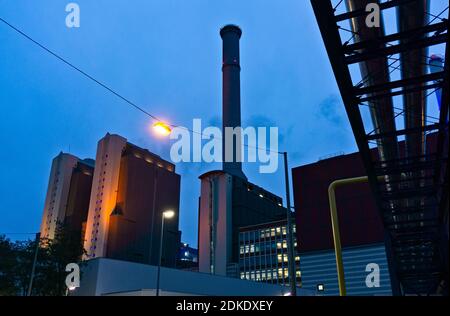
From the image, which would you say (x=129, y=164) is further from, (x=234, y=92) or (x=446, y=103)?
(x=446, y=103)

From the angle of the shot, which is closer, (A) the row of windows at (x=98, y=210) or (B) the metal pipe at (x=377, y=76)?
(B) the metal pipe at (x=377, y=76)

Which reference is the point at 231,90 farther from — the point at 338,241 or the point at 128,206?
the point at 338,241

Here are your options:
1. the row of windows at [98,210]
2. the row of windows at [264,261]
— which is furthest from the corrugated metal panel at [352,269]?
the row of windows at [98,210]

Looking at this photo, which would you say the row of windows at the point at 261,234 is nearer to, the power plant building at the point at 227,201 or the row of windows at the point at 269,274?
the power plant building at the point at 227,201

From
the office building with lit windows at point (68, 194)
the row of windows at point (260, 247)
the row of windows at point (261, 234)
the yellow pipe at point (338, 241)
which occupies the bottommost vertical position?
the yellow pipe at point (338, 241)

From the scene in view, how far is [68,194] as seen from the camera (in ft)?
445

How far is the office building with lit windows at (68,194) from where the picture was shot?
132 meters

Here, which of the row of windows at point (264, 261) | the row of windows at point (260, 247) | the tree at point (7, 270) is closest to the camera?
the tree at point (7, 270)

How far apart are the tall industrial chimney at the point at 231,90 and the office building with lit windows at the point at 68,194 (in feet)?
169

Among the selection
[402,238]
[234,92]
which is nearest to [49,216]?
[234,92]

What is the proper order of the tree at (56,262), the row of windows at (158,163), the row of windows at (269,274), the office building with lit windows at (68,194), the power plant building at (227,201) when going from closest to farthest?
the tree at (56,262), the power plant building at (227,201), the row of windows at (269,274), the row of windows at (158,163), the office building with lit windows at (68,194)
